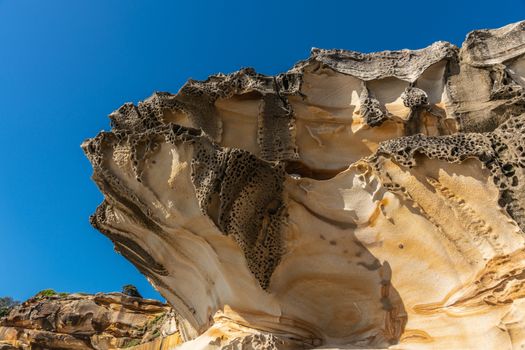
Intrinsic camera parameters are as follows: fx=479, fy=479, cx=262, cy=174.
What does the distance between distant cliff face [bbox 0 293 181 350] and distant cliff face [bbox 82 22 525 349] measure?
23.6 ft

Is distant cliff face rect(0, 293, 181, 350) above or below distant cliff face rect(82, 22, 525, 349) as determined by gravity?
above

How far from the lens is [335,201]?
4.88m

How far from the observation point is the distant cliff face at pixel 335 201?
4.16 metres

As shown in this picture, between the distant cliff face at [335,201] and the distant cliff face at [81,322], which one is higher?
the distant cliff face at [81,322]

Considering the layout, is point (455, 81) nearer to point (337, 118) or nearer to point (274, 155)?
point (337, 118)

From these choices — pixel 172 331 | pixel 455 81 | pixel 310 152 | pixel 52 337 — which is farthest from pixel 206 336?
pixel 52 337

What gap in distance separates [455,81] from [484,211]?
6.72 ft

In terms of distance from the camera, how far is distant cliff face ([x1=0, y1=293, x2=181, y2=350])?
40.1 feet

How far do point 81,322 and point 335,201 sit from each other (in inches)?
400

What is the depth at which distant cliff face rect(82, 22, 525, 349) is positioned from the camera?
13.7 ft

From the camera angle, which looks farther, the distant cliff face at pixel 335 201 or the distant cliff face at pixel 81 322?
the distant cliff face at pixel 81 322

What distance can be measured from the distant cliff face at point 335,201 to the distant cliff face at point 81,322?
7188 mm

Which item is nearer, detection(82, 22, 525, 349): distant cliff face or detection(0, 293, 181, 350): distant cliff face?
detection(82, 22, 525, 349): distant cliff face

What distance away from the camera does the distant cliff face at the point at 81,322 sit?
12.2 metres
